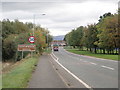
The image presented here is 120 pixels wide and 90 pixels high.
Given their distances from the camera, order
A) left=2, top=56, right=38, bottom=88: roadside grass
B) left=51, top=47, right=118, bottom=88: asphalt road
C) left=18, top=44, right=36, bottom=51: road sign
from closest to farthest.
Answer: left=2, top=56, right=38, bottom=88: roadside grass
left=51, top=47, right=118, bottom=88: asphalt road
left=18, top=44, right=36, bottom=51: road sign

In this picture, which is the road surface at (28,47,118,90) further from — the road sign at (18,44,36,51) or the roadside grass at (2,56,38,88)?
the road sign at (18,44,36,51)

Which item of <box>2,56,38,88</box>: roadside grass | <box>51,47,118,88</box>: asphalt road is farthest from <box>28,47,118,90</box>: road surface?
<box>2,56,38,88</box>: roadside grass

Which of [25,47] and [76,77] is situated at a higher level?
[25,47]

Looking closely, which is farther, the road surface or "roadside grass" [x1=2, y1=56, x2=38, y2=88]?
the road surface

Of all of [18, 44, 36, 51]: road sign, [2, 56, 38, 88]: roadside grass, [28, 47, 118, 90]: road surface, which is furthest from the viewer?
[18, 44, 36, 51]: road sign

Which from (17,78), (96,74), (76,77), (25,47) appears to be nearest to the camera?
(17,78)

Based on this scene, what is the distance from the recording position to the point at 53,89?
36.1ft

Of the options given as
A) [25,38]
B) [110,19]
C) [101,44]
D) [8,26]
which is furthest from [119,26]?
[8,26]

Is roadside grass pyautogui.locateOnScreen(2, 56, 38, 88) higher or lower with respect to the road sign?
lower

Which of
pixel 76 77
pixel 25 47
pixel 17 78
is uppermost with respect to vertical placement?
pixel 25 47

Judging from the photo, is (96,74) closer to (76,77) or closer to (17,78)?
(76,77)

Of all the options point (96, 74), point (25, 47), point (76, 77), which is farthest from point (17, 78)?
point (25, 47)

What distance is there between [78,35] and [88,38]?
2956cm

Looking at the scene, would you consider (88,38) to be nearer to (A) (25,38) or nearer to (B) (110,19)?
(B) (110,19)
